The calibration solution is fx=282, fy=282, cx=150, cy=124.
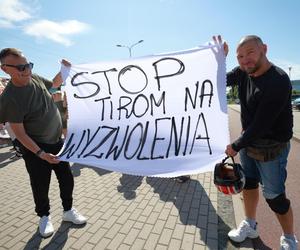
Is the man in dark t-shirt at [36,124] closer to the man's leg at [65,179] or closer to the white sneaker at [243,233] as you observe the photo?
the man's leg at [65,179]

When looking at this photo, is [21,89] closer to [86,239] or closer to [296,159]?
[86,239]

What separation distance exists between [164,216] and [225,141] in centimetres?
165

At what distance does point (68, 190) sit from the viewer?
142 inches

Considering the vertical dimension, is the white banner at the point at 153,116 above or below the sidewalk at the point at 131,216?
above

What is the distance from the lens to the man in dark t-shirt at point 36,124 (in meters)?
2.89

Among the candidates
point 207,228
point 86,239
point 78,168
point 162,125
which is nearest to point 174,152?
point 162,125

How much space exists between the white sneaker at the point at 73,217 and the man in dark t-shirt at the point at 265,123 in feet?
6.97

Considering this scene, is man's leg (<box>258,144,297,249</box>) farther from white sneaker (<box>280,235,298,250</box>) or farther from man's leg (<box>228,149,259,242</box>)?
man's leg (<box>228,149,259,242</box>)

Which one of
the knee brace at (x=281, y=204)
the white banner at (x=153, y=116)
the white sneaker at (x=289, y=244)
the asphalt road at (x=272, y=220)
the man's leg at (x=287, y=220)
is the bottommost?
the asphalt road at (x=272, y=220)

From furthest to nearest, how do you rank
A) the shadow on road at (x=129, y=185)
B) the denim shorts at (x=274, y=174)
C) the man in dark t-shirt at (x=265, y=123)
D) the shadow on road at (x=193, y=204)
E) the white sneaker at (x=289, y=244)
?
the shadow on road at (x=129, y=185)
the shadow on road at (x=193, y=204)
the white sneaker at (x=289, y=244)
the denim shorts at (x=274, y=174)
the man in dark t-shirt at (x=265, y=123)

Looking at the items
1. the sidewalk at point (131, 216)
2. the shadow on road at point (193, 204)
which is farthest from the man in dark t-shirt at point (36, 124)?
the shadow on road at point (193, 204)

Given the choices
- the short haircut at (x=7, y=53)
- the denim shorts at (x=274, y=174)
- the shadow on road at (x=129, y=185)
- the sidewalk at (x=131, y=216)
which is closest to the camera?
the denim shorts at (x=274, y=174)

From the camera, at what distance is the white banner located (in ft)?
8.71

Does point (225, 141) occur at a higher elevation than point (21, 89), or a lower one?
lower
